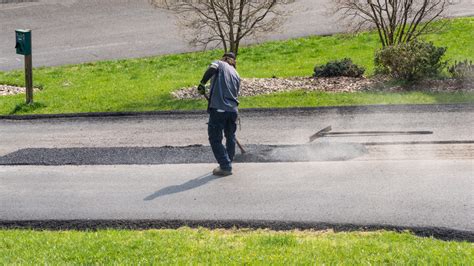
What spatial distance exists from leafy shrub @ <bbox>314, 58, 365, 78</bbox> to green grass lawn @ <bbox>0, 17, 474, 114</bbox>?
795 mm

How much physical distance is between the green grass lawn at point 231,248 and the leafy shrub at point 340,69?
10.5m

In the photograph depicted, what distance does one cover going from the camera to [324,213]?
34.7 ft

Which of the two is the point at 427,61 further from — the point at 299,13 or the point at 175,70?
the point at 299,13

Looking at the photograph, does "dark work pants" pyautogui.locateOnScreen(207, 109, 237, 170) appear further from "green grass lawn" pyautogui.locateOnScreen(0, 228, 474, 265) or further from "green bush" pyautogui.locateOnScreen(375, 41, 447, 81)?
"green bush" pyautogui.locateOnScreen(375, 41, 447, 81)

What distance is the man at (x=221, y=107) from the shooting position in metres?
12.8

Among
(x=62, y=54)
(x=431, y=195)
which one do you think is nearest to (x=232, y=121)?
(x=431, y=195)

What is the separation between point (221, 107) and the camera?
12852mm

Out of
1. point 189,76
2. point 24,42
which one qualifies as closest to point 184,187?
point 24,42

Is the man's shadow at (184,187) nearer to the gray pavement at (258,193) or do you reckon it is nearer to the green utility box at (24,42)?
the gray pavement at (258,193)

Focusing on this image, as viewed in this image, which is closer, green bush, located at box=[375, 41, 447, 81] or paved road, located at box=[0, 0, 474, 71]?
green bush, located at box=[375, 41, 447, 81]

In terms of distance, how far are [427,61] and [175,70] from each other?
298 inches

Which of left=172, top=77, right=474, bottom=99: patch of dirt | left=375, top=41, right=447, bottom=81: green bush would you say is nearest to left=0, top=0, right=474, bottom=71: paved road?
left=172, top=77, right=474, bottom=99: patch of dirt

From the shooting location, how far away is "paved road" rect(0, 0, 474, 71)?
87.8 feet

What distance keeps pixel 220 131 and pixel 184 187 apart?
3.92 feet
